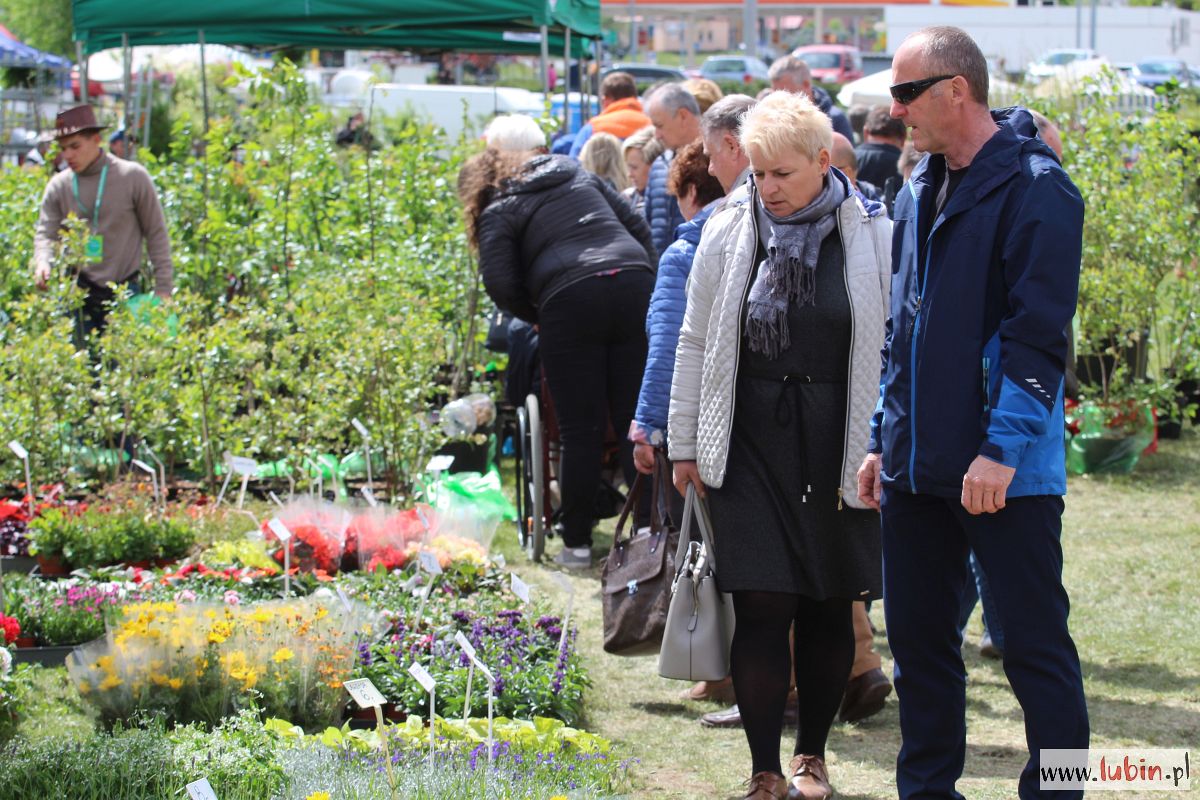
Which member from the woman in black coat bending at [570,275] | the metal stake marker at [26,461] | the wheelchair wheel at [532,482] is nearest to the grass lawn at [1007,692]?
the wheelchair wheel at [532,482]

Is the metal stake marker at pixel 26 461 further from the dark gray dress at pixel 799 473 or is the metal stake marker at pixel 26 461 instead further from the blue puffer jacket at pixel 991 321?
the blue puffer jacket at pixel 991 321

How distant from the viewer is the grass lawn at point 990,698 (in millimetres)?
3926

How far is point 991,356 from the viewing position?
2.83 metres

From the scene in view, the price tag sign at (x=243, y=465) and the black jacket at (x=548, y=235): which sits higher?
the black jacket at (x=548, y=235)

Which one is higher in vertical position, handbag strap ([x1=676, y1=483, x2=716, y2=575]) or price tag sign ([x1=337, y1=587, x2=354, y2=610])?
handbag strap ([x1=676, y1=483, x2=716, y2=575])

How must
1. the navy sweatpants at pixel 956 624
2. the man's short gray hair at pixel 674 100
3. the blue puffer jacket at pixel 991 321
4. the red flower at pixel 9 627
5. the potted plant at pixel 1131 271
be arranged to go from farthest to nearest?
the potted plant at pixel 1131 271 < the man's short gray hair at pixel 674 100 < the red flower at pixel 9 627 < the navy sweatpants at pixel 956 624 < the blue puffer jacket at pixel 991 321

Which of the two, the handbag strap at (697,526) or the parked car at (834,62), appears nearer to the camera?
the handbag strap at (697,526)

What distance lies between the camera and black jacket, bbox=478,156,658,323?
5.88 meters

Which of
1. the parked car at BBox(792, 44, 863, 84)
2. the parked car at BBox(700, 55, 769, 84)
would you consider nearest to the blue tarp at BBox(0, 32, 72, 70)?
the parked car at BBox(700, 55, 769, 84)

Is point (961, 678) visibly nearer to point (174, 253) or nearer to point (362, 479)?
point (362, 479)

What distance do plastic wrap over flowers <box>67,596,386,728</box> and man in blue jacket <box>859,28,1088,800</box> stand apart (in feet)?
5.82

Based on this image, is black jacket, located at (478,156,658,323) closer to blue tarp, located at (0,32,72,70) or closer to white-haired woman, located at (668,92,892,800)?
white-haired woman, located at (668,92,892,800)

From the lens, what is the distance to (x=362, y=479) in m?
6.84

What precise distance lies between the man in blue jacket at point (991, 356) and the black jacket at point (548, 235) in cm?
294
